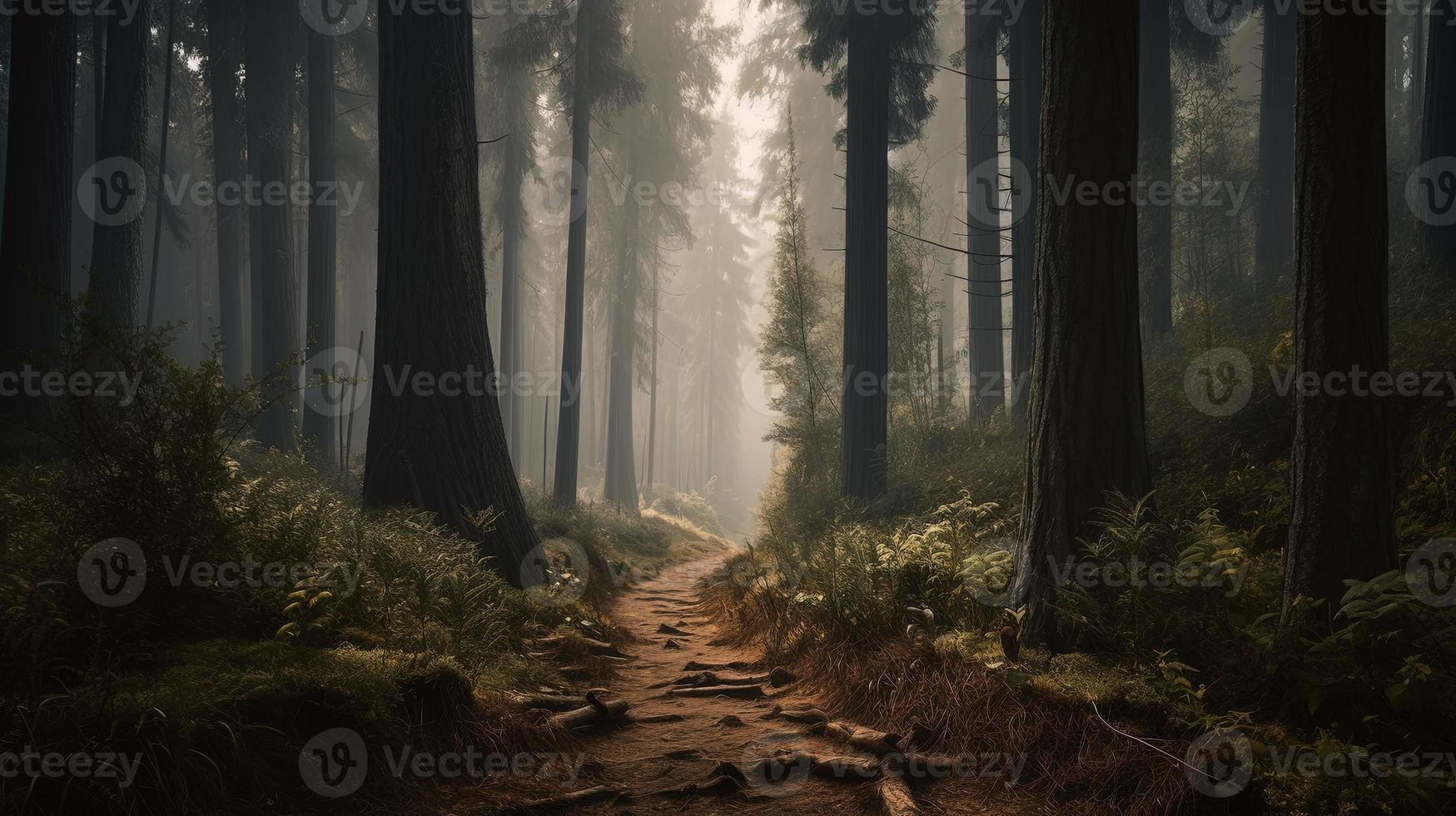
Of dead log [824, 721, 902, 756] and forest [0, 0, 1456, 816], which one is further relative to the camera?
dead log [824, 721, 902, 756]

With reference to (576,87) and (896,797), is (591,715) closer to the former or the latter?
(896,797)

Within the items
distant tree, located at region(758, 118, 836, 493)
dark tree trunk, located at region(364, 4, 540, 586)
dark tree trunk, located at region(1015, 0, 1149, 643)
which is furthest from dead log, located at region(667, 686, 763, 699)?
distant tree, located at region(758, 118, 836, 493)

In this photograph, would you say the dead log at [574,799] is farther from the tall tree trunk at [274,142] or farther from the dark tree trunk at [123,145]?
the tall tree trunk at [274,142]

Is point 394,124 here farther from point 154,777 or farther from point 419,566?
point 154,777

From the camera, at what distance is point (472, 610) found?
4.65m

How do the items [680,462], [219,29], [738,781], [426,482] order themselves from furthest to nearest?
1. [680,462]
2. [219,29]
3. [426,482]
4. [738,781]

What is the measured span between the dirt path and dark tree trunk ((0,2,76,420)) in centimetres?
→ 847

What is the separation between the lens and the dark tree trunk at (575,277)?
16172mm

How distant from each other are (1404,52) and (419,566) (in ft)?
133

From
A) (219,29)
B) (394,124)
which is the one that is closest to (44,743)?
(394,124)

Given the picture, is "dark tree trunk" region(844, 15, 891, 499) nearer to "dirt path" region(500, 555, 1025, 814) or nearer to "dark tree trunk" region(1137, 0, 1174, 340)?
"dark tree trunk" region(1137, 0, 1174, 340)

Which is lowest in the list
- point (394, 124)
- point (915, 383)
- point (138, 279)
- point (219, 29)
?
point (915, 383)

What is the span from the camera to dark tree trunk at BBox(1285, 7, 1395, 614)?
3.44 m

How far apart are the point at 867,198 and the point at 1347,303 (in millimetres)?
8763
